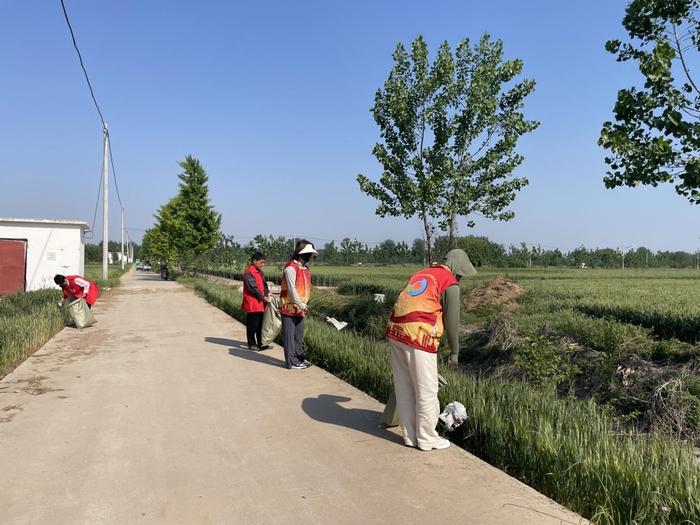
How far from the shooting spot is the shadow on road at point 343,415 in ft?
15.4

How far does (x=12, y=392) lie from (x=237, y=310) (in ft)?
27.3

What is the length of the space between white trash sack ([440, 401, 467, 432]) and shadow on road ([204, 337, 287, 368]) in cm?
362

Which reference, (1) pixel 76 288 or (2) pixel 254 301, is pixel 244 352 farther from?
(1) pixel 76 288

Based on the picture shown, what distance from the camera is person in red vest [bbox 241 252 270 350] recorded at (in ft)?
29.8

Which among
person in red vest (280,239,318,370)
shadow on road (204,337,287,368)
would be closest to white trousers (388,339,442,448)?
person in red vest (280,239,318,370)

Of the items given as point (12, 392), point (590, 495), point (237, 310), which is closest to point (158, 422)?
point (12, 392)

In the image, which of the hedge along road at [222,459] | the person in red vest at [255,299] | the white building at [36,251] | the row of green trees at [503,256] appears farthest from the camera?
Result: the row of green trees at [503,256]

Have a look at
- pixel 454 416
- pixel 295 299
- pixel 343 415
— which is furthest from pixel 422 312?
pixel 295 299

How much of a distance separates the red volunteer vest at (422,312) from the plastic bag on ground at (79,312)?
935 centimetres

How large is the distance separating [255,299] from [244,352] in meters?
0.90

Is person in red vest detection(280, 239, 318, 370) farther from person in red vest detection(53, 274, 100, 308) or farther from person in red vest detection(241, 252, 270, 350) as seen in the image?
person in red vest detection(53, 274, 100, 308)

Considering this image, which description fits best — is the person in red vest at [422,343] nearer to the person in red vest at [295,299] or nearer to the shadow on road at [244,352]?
the person in red vest at [295,299]

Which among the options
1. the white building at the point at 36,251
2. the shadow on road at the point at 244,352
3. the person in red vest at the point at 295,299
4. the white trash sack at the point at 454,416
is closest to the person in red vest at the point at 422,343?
the white trash sack at the point at 454,416

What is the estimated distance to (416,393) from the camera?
167 inches
